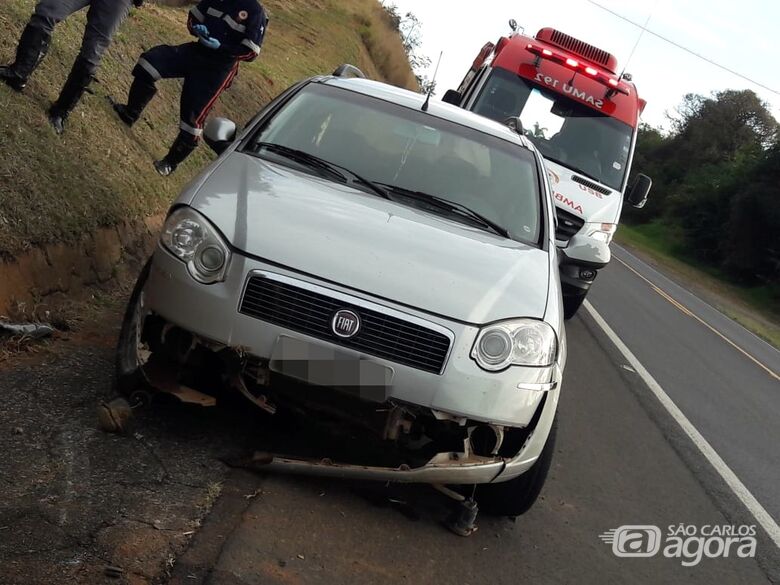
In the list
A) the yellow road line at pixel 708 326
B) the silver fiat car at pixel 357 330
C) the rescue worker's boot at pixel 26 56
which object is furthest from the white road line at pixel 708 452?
the rescue worker's boot at pixel 26 56

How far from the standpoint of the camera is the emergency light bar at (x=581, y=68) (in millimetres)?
11258

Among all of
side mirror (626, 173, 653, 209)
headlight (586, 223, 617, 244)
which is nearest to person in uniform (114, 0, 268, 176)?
headlight (586, 223, 617, 244)

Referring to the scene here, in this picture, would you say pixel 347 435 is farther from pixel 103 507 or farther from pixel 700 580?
pixel 700 580

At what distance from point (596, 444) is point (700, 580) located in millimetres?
1781

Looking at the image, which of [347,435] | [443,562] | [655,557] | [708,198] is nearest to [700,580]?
[655,557]

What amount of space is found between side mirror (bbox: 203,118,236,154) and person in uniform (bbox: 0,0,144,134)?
169cm

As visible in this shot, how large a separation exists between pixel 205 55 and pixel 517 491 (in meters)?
4.41

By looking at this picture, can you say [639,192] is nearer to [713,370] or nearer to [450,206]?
[713,370]

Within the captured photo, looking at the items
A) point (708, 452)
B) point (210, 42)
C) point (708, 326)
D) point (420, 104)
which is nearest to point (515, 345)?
point (420, 104)

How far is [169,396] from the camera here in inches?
165

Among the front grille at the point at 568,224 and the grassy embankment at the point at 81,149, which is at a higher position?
the front grille at the point at 568,224

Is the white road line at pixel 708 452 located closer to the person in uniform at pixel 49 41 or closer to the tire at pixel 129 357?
the tire at pixel 129 357

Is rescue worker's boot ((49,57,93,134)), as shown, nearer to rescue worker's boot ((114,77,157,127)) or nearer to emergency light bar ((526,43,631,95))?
rescue worker's boot ((114,77,157,127))

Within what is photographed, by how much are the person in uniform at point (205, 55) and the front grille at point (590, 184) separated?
4367mm
